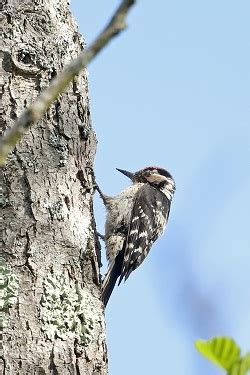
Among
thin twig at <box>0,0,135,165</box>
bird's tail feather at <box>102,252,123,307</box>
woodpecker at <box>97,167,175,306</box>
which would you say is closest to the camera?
thin twig at <box>0,0,135,165</box>

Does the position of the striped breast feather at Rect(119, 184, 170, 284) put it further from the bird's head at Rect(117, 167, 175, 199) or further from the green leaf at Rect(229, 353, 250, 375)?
the green leaf at Rect(229, 353, 250, 375)

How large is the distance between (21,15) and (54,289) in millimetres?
1214

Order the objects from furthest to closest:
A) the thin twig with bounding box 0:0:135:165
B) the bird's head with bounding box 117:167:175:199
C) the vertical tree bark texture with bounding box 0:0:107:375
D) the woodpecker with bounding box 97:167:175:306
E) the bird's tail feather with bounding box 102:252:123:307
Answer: the bird's head with bounding box 117:167:175:199, the woodpecker with bounding box 97:167:175:306, the bird's tail feather with bounding box 102:252:123:307, the vertical tree bark texture with bounding box 0:0:107:375, the thin twig with bounding box 0:0:135:165

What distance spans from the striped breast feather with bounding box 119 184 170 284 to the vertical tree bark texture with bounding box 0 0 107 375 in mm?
1483

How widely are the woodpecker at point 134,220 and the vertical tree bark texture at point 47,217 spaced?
3.93 ft

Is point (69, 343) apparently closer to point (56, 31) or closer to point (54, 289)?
point (54, 289)

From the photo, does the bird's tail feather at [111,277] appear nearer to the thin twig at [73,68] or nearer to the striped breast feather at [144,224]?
the striped breast feather at [144,224]

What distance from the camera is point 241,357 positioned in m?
1.19

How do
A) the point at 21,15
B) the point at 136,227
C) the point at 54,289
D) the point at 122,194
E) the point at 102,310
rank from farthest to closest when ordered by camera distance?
the point at 122,194
the point at 136,227
the point at 21,15
the point at 102,310
the point at 54,289

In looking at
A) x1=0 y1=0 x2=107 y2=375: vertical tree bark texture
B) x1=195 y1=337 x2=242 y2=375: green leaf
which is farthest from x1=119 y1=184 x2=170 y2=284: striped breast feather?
x1=195 y1=337 x2=242 y2=375: green leaf

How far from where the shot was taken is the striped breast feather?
15.4 ft

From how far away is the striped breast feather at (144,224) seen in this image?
185 inches

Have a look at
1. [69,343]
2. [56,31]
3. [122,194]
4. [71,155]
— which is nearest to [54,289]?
[69,343]

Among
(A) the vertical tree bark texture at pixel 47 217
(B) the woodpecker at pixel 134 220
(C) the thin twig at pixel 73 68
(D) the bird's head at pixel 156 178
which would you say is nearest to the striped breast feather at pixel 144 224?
(B) the woodpecker at pixel 134 220
